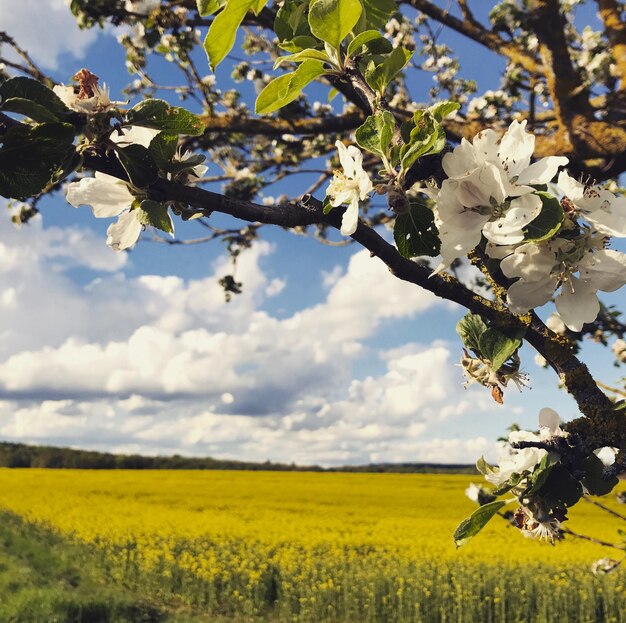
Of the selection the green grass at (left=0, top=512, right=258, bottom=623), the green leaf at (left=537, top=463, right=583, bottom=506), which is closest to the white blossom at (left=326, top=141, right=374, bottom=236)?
the green leaf at (left=537, top=463, right=583, bottom=506)

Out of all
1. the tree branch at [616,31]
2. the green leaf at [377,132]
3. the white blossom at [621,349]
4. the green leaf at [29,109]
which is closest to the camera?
the green leaf at [29,109]

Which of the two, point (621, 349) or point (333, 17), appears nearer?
point (333, 17)

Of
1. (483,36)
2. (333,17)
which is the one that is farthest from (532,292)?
(483,36)

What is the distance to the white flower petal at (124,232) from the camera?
90 cm

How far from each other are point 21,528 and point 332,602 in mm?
9834

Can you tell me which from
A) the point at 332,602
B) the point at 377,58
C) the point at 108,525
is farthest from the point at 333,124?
the point at 108,525

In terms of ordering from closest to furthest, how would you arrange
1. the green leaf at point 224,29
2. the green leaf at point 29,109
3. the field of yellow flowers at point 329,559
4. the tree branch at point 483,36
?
the green leaf at point 29,109 → the green leaf at point 224,29 → the tree branch at point 483,36 → the field of yellow flowers at point 329,559

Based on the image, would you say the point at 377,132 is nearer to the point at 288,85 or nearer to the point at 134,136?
the point at 288,85

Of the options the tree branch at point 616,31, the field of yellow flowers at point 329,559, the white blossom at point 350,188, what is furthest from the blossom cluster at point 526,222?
the field of yellow flowers at point 329,559

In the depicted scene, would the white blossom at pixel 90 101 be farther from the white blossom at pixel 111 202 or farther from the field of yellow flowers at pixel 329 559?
the field of yellow flowers at pixel 329 559

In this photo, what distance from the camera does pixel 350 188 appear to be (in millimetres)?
829

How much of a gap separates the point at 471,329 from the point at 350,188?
0.38 m

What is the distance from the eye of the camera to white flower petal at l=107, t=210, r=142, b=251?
2.96 ft

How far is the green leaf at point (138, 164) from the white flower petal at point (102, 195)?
0.34 ft
